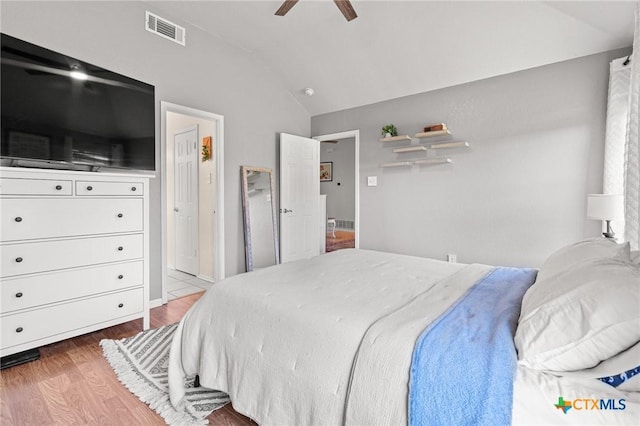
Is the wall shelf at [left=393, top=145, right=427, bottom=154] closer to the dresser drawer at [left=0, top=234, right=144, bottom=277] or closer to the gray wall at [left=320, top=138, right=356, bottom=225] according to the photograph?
the dresser drawer at [left=0, top=234, right=144, bottom=277]

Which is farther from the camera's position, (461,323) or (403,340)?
(461,323)

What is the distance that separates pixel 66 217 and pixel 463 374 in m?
2.57

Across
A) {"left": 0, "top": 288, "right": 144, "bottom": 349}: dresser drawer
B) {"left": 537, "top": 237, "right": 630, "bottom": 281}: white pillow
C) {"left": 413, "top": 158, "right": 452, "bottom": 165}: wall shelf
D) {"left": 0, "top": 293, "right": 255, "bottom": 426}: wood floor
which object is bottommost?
{"left": 0, "top": 293, "right": 255, "bottom": 426}: wood floor

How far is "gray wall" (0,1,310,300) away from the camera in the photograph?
2630mm

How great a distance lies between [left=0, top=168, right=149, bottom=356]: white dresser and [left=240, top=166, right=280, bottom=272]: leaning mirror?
1.66 meters

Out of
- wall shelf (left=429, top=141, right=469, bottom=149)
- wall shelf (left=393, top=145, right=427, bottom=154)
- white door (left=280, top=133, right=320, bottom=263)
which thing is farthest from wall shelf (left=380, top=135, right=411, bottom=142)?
white door (left=280, top=133, right=320, bottom=263)

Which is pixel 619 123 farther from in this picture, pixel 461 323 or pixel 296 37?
pixel 296 37

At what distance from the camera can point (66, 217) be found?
7.08ft

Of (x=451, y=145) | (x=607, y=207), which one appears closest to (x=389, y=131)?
(x=451, y=145)

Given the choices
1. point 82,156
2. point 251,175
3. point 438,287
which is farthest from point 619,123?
point 82,156

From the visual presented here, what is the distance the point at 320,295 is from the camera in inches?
58.4

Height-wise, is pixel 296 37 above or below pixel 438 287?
above

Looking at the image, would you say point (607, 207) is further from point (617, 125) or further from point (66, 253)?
point (66, 253)

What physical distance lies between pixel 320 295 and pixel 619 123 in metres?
3.27
